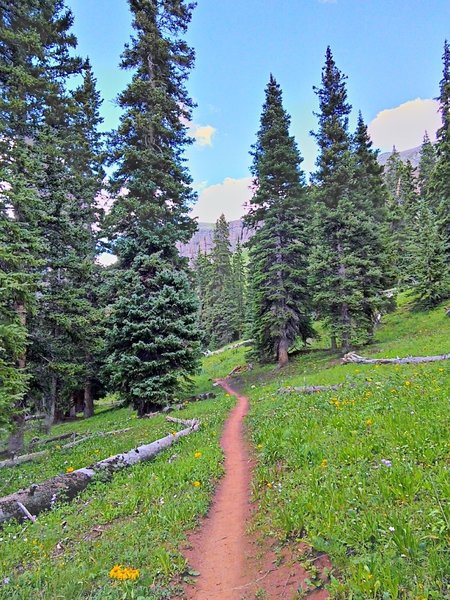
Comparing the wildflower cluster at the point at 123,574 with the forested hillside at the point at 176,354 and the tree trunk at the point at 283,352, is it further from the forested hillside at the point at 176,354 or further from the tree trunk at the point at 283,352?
the tree trunk at the point at 283,352

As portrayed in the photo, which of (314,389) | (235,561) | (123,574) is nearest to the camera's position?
(123,574)

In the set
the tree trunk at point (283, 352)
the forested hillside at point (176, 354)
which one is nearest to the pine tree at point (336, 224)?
the forested hillside at point (176, 354)

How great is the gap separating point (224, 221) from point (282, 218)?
45.0 meters

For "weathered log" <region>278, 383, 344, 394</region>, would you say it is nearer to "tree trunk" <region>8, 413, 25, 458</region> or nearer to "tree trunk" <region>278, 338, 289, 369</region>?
"tree trunk" <region>8, 413, 25, 458</region>

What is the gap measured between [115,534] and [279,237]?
1000 inches

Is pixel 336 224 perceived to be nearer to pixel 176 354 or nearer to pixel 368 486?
pixel 176 354

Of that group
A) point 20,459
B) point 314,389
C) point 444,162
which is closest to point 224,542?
point 314,389

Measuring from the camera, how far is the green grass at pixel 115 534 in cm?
423

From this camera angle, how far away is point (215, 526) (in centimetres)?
584

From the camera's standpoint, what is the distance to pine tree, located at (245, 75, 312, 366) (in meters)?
28.0

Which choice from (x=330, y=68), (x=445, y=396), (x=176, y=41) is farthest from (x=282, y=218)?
(x=445, y=396)

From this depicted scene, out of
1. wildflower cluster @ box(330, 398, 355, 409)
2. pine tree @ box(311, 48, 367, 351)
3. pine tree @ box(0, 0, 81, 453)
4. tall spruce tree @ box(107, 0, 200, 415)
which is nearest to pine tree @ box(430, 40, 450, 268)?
pine tree @ box(311, 48, 367, 351)

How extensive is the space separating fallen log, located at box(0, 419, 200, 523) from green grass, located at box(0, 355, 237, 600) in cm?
23

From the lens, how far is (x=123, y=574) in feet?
13.7
